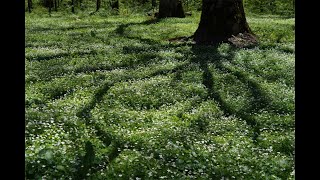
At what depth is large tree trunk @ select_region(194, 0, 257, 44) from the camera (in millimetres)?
21531

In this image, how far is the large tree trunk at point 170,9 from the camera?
36.5m

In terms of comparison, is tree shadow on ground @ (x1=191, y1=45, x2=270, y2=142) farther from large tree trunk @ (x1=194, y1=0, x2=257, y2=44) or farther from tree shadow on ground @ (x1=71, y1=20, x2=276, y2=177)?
large tree trunk @ (x1=194, y1=0, x2=257, y2=44)

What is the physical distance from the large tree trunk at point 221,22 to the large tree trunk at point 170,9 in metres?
14.5

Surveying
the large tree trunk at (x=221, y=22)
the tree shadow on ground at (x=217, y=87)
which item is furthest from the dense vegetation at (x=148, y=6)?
the tree shadow on ground at (x=217, y=87)

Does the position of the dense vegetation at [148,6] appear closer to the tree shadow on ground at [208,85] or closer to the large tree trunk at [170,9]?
the large tree trunk at [170,9]

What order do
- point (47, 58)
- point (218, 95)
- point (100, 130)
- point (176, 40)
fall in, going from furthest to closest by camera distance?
point (176, 40) < point (47, 58) < point (218, 95) < point (100, 130)

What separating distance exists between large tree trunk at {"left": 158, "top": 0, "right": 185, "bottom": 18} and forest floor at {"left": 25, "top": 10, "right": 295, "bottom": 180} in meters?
15.5

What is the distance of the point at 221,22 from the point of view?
21719 mm

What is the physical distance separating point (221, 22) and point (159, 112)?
11.4m

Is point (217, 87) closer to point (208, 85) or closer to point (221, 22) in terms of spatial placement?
point (208, 85)

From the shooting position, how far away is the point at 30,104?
11.8m

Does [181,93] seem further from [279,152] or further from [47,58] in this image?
[47,58]

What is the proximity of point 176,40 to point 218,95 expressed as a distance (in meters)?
10.8
